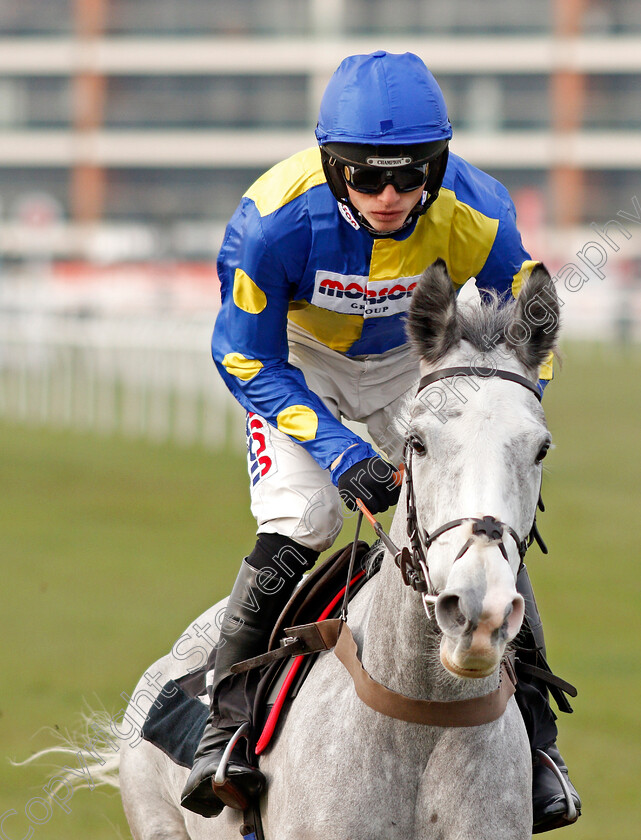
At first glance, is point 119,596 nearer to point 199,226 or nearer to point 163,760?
point 163,760

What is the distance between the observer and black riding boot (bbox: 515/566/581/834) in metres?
3.35

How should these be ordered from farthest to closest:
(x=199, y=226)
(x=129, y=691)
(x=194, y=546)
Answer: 1. (x=199, y=226)
2. (x=194, y=546)
3. (x=129, y=691)

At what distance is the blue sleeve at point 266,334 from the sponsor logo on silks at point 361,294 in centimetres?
9

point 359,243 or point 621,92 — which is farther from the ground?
point 359,243

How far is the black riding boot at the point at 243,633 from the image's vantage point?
3582 millimetres

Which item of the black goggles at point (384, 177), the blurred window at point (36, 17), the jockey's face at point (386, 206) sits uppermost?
the black goggles at point (384, 177)

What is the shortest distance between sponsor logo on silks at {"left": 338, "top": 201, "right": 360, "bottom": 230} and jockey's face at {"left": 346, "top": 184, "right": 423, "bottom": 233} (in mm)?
54

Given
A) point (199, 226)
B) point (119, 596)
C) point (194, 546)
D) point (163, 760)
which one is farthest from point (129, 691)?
point (199, 226)

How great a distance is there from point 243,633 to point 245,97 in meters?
58.7

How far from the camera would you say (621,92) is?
56844mm

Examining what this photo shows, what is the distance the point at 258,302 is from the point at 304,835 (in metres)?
1.51

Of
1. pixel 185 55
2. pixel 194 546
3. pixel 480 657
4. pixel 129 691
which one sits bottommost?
pixel 185 55

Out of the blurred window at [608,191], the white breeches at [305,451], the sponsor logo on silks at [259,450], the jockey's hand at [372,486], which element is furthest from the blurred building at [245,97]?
the jockey's hand at [372,486]

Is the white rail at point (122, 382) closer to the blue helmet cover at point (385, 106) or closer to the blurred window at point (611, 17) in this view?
the blue helmet cover at point (385, 106)
